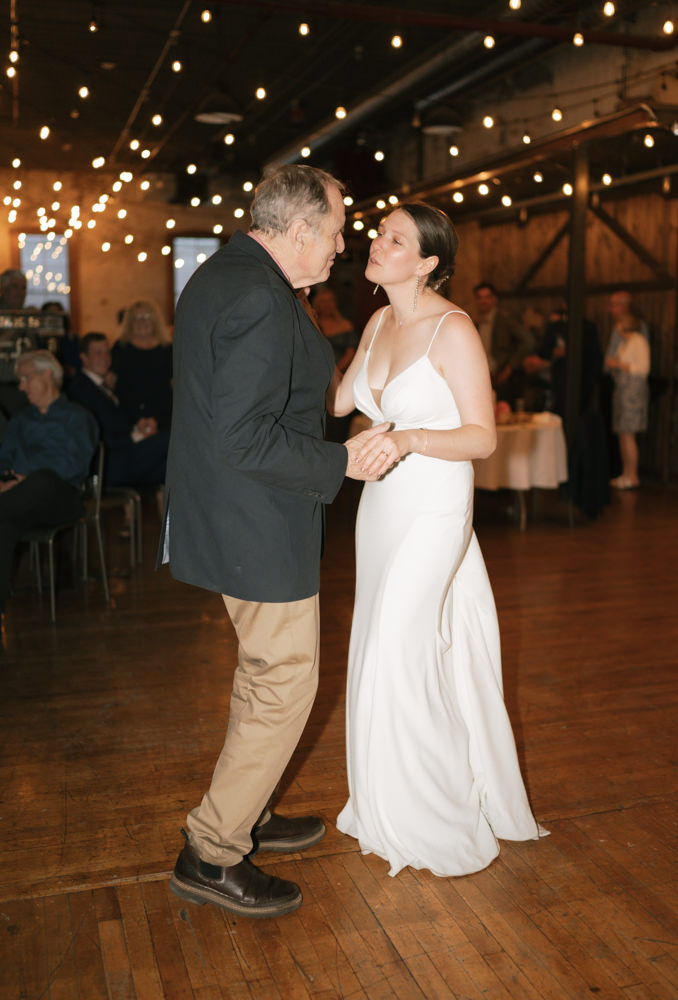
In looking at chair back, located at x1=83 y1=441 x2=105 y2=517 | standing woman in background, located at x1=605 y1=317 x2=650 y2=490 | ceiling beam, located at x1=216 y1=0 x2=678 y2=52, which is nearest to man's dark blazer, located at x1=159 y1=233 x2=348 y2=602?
chair back, located at x1=83 y1=441 x2=105 y2=517

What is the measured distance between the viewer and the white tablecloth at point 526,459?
6938 mm

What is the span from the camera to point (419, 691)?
8.00 ft

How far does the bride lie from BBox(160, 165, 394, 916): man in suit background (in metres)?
0.28

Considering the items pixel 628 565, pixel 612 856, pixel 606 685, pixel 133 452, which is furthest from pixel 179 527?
pixel 628 565

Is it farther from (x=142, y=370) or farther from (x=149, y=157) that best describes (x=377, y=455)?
(x=149, y=157)

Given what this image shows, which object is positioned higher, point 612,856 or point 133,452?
point 133,452

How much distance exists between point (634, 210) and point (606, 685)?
7.28 m

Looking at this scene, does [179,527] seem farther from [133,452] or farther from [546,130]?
[546,130]

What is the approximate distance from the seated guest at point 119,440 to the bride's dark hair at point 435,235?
3.64m

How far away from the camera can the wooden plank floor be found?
203 cm

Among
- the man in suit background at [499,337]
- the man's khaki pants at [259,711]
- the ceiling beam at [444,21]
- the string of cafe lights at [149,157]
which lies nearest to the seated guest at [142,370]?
the string of cafe lights at [149,157]

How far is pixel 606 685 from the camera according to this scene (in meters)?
3.83

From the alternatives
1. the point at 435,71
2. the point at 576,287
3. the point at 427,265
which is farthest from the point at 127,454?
the point at 435,71

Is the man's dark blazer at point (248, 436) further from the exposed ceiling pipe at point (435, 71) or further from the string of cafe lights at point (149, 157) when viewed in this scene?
the exposed ceiling pipe at point (435, 71)
